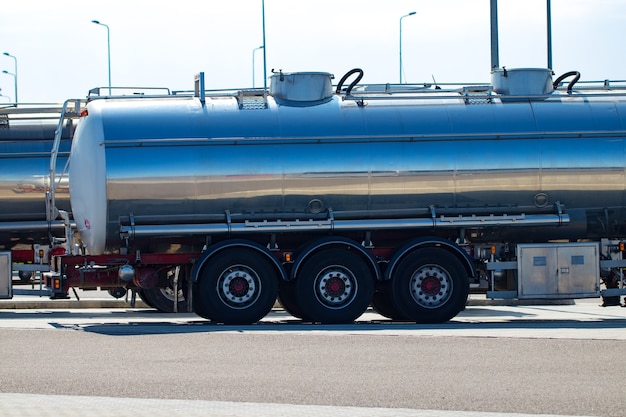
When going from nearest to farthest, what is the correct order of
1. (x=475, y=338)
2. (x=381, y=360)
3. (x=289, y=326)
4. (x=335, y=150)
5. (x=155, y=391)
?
1. (x=155, y=391)
2. (x=381, y=360)
3. (x=475, y=338)
4. (x=289, y=326)
5. (x=335, y=150)

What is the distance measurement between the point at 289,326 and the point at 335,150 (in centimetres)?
287

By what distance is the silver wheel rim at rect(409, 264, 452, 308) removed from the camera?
62.3ft

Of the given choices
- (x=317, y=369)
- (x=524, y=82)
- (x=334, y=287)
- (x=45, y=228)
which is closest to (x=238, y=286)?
(x=334, y=287)

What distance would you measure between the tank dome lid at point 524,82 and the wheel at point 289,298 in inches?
184

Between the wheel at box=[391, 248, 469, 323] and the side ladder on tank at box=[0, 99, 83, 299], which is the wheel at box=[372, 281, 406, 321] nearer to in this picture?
the wheel at box=[391, 248, 469, 323]

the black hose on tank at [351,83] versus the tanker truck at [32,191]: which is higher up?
the black hose on tank at [351,83]

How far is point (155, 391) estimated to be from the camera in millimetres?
10938

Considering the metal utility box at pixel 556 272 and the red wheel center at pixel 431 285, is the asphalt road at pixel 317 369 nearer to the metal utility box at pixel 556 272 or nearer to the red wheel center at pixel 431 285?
the red wheel center at pixel 431 285

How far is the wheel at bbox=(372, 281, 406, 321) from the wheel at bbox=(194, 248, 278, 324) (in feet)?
5.83

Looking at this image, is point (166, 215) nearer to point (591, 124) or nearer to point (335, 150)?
point (335, 150)

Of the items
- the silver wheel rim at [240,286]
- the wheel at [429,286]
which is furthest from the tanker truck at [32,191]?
the wheel at [429,286]

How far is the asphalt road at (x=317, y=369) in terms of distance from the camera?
33.6ft

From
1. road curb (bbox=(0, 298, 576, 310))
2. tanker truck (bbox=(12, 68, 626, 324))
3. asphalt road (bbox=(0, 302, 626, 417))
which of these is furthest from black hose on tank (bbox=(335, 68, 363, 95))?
road curb (bbox=(0, 298, 576, 310))

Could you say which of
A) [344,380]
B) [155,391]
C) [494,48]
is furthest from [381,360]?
[494,48]
